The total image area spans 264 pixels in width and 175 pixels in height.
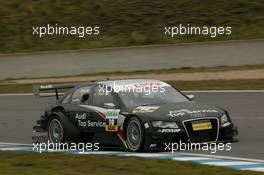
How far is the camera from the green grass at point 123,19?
120 ft

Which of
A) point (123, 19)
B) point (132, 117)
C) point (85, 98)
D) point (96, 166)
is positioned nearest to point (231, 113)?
point (85, 98)

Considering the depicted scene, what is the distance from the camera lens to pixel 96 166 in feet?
33.9

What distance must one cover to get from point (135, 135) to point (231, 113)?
19.9 ft

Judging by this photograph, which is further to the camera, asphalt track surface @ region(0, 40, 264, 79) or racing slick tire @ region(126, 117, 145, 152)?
asphalt track surface @ region(0, 40, 264, 79)

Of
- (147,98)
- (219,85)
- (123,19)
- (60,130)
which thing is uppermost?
(123,19)

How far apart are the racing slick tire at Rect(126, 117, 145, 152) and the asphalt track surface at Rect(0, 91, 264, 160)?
1285 millimetres

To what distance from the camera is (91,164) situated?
34.7 ft

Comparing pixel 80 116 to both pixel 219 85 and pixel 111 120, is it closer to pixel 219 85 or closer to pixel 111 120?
pixel 111 120

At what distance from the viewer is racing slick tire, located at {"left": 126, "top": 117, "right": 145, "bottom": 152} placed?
11984 mm

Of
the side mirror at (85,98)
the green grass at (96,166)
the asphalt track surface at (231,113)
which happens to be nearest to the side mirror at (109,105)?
the side mirror at (85,98)

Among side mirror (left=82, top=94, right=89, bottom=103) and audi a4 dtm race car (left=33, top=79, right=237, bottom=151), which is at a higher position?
side mirror (left=82, top=94, right=89, bottom=103)

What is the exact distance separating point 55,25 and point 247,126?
2473 centimetres

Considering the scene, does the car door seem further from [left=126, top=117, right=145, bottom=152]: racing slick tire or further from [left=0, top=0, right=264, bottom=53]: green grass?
[left=0, top=0, right=264, bottom=53]: green grass

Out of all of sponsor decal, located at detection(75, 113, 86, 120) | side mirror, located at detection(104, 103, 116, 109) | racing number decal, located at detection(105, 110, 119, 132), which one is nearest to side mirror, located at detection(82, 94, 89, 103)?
sponsor decal, located at detection(75, 113, 86, 120)
